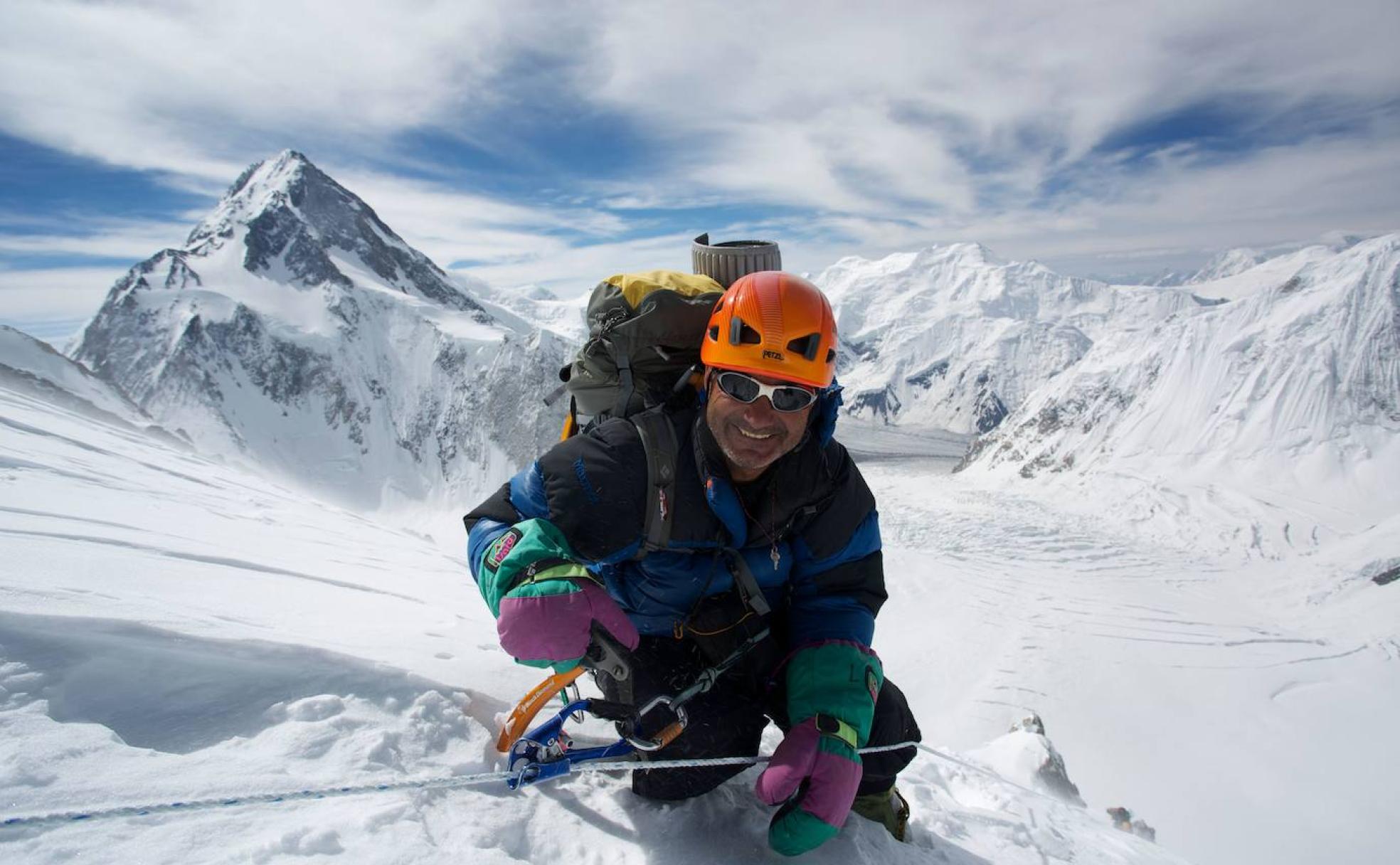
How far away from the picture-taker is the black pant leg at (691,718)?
3.32 metres

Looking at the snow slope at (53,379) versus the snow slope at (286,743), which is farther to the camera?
the snow slope at (53,379)

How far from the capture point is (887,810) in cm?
383

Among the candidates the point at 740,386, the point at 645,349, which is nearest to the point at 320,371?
the point at 645,349

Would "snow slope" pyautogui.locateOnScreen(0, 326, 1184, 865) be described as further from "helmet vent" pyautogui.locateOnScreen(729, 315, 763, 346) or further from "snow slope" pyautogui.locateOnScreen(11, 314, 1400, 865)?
"helmet vent" pyautogui.locateOnScreen(729, 315, 763, 346)

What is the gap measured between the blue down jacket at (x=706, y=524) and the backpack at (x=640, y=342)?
0.30m

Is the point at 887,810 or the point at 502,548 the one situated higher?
the point at 502,548

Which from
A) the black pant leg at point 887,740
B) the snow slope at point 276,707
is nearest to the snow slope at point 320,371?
the snow slope at point 276,707

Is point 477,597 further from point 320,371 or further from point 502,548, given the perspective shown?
point 320,371

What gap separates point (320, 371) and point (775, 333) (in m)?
128

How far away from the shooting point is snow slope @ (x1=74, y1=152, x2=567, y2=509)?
103 m

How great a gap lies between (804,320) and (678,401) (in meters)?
0.95

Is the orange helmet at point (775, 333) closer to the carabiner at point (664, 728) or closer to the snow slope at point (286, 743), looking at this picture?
the carabiner at point (664, 728)

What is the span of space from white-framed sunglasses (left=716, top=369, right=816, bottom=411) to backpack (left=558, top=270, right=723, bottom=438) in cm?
43

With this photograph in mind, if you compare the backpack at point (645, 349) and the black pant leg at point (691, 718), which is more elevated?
the backpack at point (645, 349)
